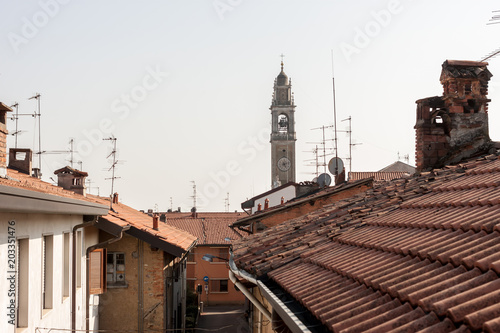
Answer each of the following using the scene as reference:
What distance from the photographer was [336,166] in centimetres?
2173

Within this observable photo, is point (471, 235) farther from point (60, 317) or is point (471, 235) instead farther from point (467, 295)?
point (60, 317)

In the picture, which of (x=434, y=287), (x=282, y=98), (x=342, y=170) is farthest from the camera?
(x=282, y=98)

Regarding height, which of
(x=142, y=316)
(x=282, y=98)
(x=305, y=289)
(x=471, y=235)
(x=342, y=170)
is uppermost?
(x=282, y=98)

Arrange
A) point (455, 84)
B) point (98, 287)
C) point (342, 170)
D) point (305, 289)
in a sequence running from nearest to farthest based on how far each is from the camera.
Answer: point (305, 289) → point (455, 84) → point (98, 287) → point (342, 170)

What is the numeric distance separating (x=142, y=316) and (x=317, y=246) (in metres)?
9.30

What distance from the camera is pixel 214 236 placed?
41.0m

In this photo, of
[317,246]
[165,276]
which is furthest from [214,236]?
[317,246]

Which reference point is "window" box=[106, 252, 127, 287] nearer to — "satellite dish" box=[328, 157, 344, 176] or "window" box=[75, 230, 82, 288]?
"window" box=[75, 230, 82, 288]

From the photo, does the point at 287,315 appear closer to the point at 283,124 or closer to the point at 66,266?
the point at 66,266

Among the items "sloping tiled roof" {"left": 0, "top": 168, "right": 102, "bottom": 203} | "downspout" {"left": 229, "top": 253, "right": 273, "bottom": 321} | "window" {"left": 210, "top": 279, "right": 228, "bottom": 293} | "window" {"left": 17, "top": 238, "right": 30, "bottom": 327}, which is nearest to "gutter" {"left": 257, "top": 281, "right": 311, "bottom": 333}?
"downspout" {"left": 229, "top": 253, "right": 273, "bottom": 321}

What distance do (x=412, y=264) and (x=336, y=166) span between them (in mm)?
18143

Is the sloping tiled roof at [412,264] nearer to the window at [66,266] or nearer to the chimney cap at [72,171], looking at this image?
the window at [66,266]

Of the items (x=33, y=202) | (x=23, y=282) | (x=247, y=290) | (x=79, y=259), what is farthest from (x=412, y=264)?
(x=79, y=259)

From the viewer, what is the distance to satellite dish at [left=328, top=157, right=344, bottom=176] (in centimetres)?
2160
